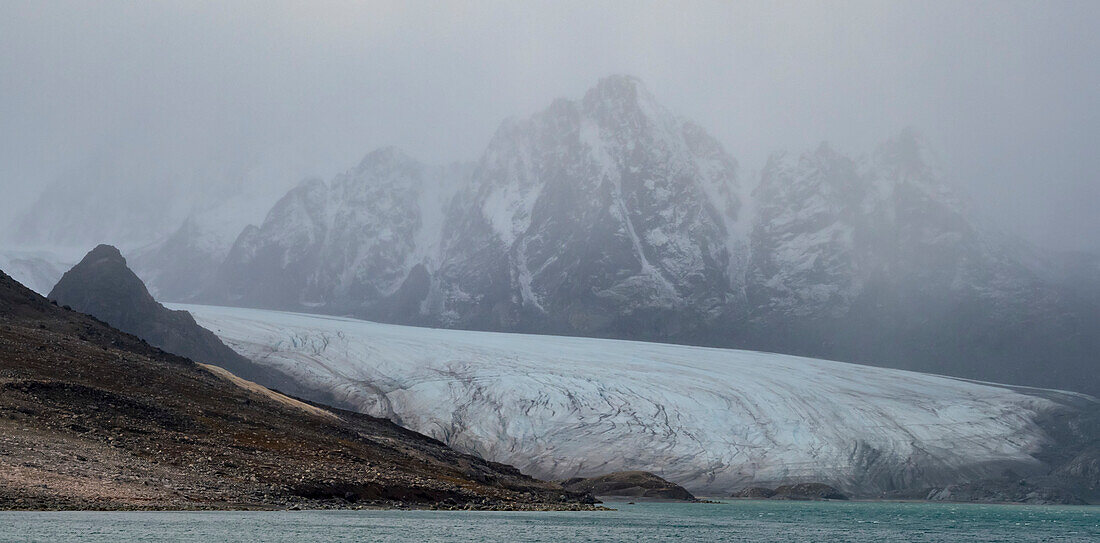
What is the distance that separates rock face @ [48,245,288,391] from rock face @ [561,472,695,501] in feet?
111

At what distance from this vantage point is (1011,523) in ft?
207

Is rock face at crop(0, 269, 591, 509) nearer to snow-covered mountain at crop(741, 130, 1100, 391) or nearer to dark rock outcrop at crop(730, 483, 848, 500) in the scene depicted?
dark rock outcrop at crop(730, 483, 848, 500)

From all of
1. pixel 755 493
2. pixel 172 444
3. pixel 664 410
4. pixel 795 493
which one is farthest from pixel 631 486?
pixel 172 444

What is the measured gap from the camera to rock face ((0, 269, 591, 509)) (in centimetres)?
4316

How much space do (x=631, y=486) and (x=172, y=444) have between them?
4284 centimetres

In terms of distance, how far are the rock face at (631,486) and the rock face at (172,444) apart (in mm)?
10903

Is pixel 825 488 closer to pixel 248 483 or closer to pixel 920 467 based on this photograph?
pixel 920 467

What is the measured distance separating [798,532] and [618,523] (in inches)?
354

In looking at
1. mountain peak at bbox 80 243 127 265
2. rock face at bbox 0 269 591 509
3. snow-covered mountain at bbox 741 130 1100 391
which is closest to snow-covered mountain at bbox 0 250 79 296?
mountain peak at bbox 80 243 127 265

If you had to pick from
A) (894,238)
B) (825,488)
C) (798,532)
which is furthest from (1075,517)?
(894,238)

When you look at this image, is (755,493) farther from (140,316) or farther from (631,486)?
(140,316)

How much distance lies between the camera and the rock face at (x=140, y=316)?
99.6m

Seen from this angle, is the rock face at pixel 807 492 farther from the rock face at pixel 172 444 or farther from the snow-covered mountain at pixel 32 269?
the snow-covered mountain at pixel 32 269

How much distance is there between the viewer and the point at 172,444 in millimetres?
51031
